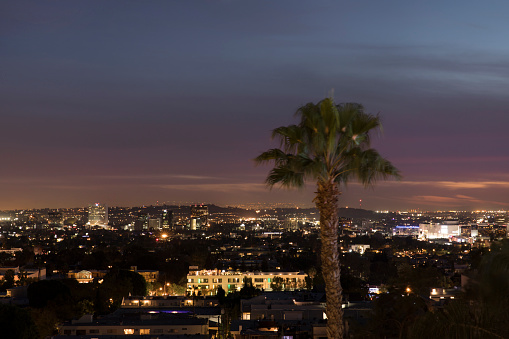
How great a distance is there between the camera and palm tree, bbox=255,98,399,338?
11.0m

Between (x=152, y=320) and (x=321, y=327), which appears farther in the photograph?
(x=152, y=320)

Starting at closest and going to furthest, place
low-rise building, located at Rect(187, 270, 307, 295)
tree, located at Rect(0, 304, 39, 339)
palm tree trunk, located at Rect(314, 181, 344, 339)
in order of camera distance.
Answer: palm tree trunk, located at Rect(314, 181, 344, 339) → tree, located at Rect(0, 304, 39, 339) → low-rise building, located at Rect(187, 270, 307, 295)

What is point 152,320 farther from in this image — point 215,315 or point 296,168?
point 296,168

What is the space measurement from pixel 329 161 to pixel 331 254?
4.96 feet

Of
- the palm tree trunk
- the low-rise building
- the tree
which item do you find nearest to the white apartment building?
the low-rise building

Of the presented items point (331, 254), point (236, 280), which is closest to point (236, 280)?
point (236, 280)

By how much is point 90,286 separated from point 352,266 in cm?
4259

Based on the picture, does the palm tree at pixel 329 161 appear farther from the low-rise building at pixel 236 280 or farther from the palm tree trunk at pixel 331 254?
the low-rise building at pixel 236 280

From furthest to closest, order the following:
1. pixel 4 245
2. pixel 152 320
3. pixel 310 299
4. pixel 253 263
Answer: pixel 4 245 → pixel 253 263 → pixel 310 299 → pixel 152 320

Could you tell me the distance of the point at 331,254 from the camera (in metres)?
11.0

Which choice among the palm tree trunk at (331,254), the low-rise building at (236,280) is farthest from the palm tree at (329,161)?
the low-rise building at (236,280)

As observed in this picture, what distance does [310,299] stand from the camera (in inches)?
1751

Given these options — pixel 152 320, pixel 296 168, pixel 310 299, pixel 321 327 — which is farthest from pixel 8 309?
pixel 296 168

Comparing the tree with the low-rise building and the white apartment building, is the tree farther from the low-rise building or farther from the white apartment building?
the white apartment building
